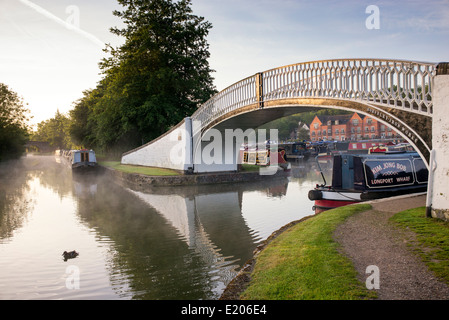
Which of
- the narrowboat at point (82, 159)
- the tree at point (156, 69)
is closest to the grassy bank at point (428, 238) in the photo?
the tree at point (156, 69)

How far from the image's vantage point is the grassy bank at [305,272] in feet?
13.8

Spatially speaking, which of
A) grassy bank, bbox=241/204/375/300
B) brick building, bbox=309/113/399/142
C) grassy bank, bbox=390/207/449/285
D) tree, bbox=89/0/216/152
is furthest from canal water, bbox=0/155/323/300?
brick building, bbox=309/113/399/142

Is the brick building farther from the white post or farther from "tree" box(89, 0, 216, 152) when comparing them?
the white post

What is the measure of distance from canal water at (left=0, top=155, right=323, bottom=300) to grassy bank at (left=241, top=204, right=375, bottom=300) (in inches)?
49.7

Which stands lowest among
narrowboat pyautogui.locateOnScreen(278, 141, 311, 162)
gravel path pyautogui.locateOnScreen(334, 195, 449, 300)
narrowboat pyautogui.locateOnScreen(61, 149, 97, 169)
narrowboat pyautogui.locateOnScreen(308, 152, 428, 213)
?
gravel path pyautogui.locateOnScreen(334, 195, 449, 300)

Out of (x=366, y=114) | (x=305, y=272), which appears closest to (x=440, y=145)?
(x=366, y=114)

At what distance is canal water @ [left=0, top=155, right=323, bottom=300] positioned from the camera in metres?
6.42

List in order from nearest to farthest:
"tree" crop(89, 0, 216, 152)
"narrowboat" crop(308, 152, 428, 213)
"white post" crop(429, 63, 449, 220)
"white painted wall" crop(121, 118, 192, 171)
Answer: "white post" crop(429, 63, 449, 220) < "narrowboat" crop(308, 152, 428, 213) < "white painted wall" crop(121, 118, 192, 171) < "tree" crop(89, 0, 216, 152)

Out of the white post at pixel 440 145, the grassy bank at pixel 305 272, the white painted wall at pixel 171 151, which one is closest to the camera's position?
the grassy bank at pixel 305 272

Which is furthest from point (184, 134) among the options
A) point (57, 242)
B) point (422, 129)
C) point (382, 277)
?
point (382, 277)

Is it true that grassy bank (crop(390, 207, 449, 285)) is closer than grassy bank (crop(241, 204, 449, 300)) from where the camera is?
No

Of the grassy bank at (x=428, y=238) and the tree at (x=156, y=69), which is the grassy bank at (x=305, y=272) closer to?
the grassy bank at (x=428, y=238)

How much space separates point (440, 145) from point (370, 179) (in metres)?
→ 5.29

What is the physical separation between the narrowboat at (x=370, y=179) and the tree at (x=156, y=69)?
19930 mm
